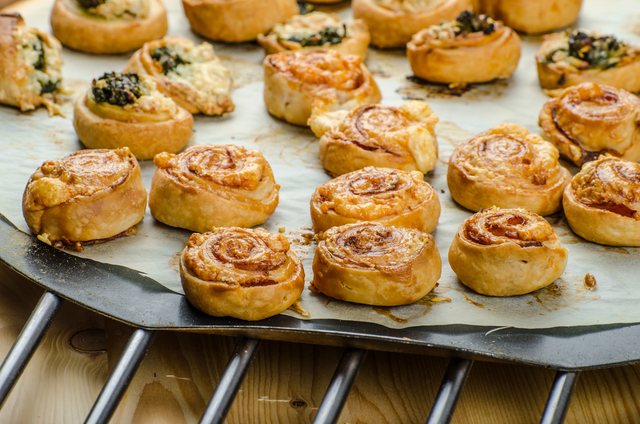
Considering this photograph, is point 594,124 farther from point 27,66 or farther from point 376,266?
point 27,66

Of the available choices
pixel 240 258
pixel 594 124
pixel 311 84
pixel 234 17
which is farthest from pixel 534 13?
pixel 240 258

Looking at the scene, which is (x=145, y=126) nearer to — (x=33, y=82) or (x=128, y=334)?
(x=33, y=82)

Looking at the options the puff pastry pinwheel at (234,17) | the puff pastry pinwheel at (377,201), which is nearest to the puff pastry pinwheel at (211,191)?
the puff pastry pinwheel at (377,201)

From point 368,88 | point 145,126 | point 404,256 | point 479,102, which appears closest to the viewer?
point 404,256

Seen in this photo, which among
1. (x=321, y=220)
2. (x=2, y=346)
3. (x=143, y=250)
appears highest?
(x=321, y=220)

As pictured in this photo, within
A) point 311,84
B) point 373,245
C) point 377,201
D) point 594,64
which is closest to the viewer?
point 373,245

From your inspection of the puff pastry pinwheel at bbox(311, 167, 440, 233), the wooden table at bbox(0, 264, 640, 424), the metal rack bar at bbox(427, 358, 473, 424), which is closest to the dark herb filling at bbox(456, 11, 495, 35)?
the puff pastry pinwheel at bbox(311, 167, 440, 233)

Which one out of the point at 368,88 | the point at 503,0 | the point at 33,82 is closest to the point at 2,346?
the point at 33,82

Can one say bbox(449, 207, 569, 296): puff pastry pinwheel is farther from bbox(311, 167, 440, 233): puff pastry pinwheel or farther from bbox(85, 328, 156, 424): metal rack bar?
bbox(85, 328, 156, 424): metal rack bar
